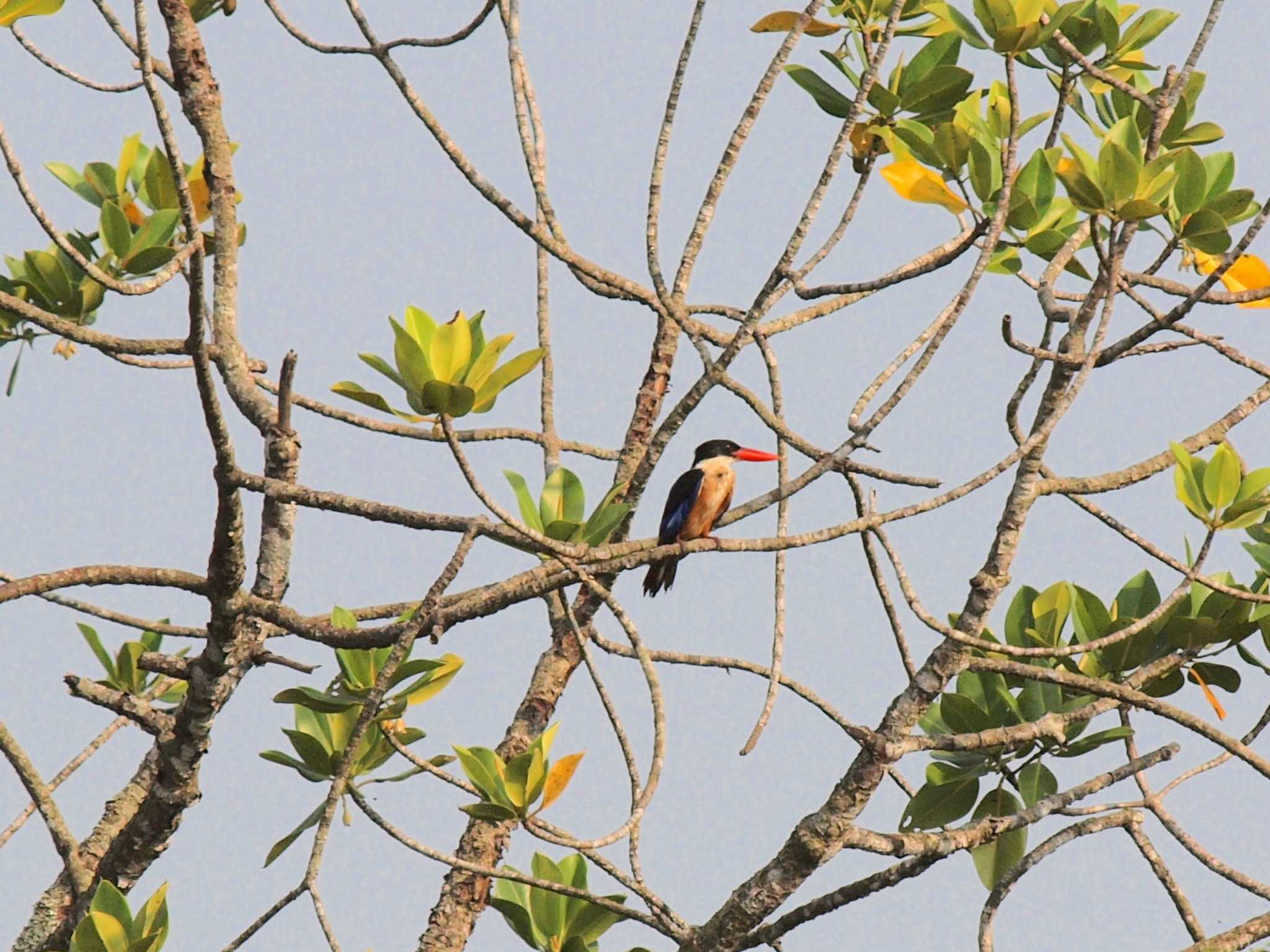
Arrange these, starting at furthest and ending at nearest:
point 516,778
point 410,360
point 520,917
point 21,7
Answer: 1. point 520,917
2. point 21,7
3. point 516,778
4. point 410,360

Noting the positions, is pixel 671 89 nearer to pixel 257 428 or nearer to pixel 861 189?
pixel 861 189

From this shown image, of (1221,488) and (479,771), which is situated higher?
(1221,488)

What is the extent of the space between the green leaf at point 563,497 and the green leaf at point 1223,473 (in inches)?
60.1

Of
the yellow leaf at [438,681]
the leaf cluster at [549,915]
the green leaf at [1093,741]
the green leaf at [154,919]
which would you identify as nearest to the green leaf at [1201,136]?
the green leaf at [1093,741]

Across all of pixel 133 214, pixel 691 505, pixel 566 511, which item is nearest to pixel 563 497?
pixel 566 511

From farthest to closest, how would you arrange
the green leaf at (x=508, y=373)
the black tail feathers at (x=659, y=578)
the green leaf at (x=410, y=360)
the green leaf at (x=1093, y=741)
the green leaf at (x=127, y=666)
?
the black tail feathers at (x=659, y=578), the green leaf at (x=127, y=666), the green leaf at (x=1093, y=741), the green leaf at (x=508, y=373), the green leaf at (x=410, y=360)

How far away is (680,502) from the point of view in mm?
6832

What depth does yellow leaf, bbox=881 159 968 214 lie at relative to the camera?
374 centimetres

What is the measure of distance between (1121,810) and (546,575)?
1.59 meters

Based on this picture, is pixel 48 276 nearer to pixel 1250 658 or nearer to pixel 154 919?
pixel 154 919

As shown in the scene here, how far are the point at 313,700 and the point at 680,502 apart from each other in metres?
3.38

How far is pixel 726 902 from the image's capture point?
3.76 metres

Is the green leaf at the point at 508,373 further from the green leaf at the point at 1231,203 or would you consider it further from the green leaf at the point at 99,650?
the green leaf at the point at 99,650

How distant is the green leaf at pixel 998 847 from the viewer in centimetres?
397
